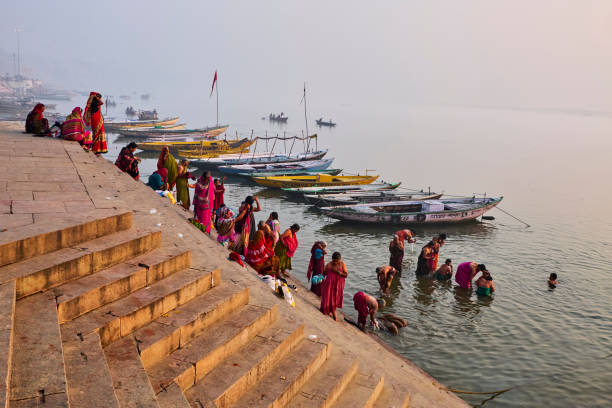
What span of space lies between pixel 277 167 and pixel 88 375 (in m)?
28.2

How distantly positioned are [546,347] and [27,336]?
9.52 metres

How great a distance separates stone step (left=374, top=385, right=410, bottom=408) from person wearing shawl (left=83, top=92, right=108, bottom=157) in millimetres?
7646

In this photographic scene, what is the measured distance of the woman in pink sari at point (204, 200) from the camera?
1020 cm

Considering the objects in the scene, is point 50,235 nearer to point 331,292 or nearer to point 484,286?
point 331,292

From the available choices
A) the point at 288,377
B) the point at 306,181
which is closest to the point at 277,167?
the point at 306,181

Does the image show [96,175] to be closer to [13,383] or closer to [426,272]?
[13,383]

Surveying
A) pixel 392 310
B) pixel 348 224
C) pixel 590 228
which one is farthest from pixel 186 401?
pixel 590 228

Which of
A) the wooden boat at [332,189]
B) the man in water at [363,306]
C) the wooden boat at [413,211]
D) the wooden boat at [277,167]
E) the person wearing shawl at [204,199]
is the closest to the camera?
the man in water at [363,306]

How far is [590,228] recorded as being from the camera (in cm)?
2144

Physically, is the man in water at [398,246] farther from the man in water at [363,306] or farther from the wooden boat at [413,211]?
the wooden boat at [413,211]

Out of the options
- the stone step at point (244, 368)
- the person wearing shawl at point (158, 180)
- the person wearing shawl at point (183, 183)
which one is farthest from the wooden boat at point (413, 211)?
the stone step at point (244, 368)

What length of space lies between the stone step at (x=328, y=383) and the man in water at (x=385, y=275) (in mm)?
5673

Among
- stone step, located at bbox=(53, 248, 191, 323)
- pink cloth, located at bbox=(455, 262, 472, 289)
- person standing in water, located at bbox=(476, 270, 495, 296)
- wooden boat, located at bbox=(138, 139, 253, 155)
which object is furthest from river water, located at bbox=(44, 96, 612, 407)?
stone step, located at bbox=(53, 248, 191, 323)

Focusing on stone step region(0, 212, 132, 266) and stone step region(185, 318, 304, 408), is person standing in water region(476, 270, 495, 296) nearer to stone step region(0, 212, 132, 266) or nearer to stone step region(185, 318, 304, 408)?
stone step region(185, 318, 304, 408)
